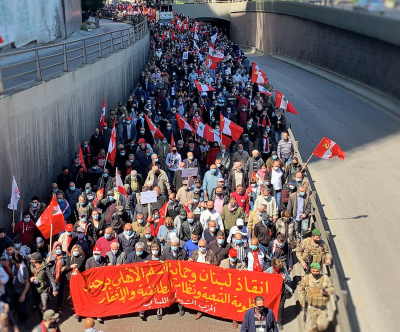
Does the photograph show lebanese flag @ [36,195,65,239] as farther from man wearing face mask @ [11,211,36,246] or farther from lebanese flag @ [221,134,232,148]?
lebanese flag @ [221,134,232,148]

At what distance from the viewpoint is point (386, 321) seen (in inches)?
331

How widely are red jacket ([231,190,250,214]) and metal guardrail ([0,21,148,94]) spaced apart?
5.35 meters

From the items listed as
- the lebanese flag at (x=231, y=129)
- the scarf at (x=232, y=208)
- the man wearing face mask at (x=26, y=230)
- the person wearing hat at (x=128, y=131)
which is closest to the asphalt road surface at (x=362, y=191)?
the scarf at (x=232, y=208)

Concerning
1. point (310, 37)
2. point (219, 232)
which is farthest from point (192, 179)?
point (310, 37)

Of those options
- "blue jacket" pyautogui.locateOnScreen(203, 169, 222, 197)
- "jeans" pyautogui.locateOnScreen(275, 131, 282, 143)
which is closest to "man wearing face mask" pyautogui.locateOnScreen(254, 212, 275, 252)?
"blue jacket" pyautogui.locateOnScreen(203, 169, 222, 197)

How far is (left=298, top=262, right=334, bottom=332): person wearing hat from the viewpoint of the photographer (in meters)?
8.05

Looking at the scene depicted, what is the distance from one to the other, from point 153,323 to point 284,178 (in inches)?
200

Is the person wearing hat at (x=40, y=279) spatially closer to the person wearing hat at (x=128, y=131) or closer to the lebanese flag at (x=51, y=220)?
the lebanese flag at (x=51, y=220)

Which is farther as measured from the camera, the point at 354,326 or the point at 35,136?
the point at 35,136

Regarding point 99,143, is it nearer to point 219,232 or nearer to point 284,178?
point 284,178

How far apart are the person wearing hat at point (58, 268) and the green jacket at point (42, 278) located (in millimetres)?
179

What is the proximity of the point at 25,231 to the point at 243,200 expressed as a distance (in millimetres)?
4510

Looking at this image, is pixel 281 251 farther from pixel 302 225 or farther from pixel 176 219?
pixel 176 219

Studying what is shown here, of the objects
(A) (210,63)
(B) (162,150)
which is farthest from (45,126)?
(A) (210,63)
